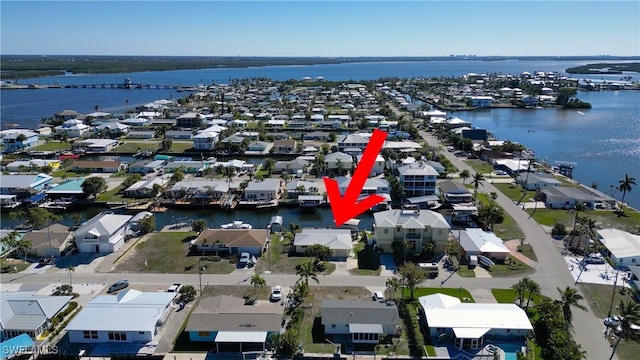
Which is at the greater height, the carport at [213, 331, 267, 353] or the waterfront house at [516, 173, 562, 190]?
the waterfront house at [516, 173, 562, 190]

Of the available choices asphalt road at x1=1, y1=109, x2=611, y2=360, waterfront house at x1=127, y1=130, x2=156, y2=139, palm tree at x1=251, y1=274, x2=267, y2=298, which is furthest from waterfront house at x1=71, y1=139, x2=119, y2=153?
palm tree at x1=251, y1=274, x2=267, y2=298

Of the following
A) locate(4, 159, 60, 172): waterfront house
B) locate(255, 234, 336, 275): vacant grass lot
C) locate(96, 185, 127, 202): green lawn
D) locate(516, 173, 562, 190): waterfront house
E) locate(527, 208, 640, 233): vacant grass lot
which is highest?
locate(4, 159, 60, 172): waterfront house

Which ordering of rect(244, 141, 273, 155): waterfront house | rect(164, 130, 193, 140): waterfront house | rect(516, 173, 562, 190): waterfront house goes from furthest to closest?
rect(164, 130, 193, 140): waterfront house < rect(244, 141, 273, 155): waterfront house < rect(516, 173, 562, 190): waterfront house

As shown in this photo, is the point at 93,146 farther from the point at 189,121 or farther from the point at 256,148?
the point at 256,148

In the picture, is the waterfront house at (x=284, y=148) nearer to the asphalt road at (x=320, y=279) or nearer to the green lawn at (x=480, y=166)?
the green lawn at (x=480, y=166)

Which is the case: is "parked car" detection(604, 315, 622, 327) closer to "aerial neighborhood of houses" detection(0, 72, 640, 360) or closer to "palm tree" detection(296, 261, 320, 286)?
"aerial neighborhood of houses" detection(0, 72, 640, 360)

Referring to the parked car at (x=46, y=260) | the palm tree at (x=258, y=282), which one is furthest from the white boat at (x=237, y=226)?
the parked car at (x=46, y=260)

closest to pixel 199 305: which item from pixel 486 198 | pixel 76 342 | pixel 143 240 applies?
pixel 76 342

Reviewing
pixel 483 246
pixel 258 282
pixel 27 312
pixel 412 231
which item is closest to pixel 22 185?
pixel 27 312
